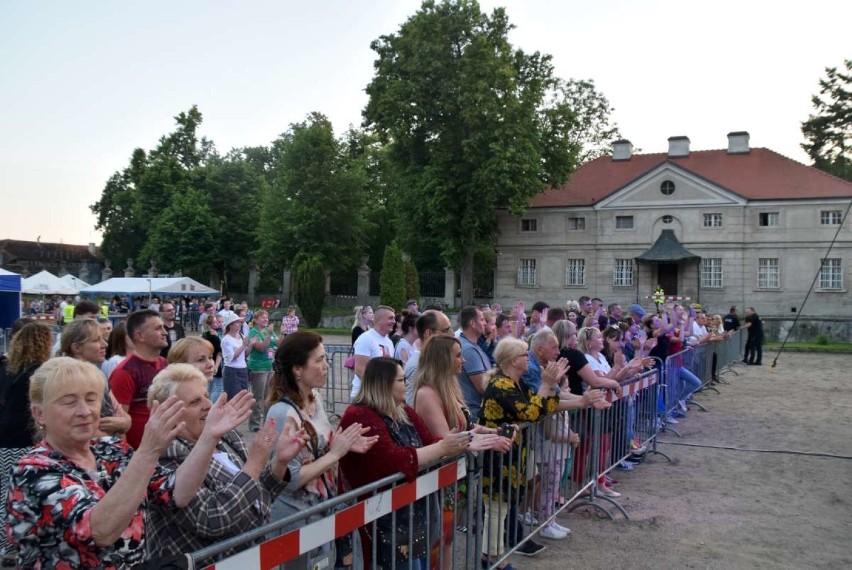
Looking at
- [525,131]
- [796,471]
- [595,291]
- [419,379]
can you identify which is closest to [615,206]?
[595,291]

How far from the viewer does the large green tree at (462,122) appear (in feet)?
123

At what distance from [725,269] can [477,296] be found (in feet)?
52.8

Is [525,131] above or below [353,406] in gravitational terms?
above

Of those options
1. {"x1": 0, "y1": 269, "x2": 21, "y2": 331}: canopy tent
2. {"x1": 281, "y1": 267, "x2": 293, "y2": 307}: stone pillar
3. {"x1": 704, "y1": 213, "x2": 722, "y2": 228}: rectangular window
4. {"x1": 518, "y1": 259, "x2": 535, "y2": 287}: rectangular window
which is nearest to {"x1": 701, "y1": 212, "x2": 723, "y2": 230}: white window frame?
{"x1": 704, "y1": 213, "x2": 722, "y2": 228}: rectangular window

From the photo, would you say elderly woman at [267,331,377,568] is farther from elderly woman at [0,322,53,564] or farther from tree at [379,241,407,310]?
tree at [379,241,407,310]

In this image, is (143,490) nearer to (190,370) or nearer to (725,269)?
(190,370)

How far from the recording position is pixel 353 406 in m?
3.97

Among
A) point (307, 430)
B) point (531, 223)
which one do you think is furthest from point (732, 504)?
point (531, 223)

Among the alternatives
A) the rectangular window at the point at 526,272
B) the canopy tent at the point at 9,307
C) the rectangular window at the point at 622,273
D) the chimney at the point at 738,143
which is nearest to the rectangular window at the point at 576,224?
the rectangular window at the point at 622,273

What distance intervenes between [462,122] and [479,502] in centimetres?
3618

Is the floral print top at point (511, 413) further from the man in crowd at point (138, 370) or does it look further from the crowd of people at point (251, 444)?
the man in crowd at point (138, 370)

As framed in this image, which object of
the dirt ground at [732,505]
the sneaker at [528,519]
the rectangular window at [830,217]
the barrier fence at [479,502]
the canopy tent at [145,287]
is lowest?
the dirt ground at [732,505]

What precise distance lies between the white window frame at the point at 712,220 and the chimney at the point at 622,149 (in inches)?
318

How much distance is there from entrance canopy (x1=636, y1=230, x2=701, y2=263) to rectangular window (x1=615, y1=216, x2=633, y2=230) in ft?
6.52
